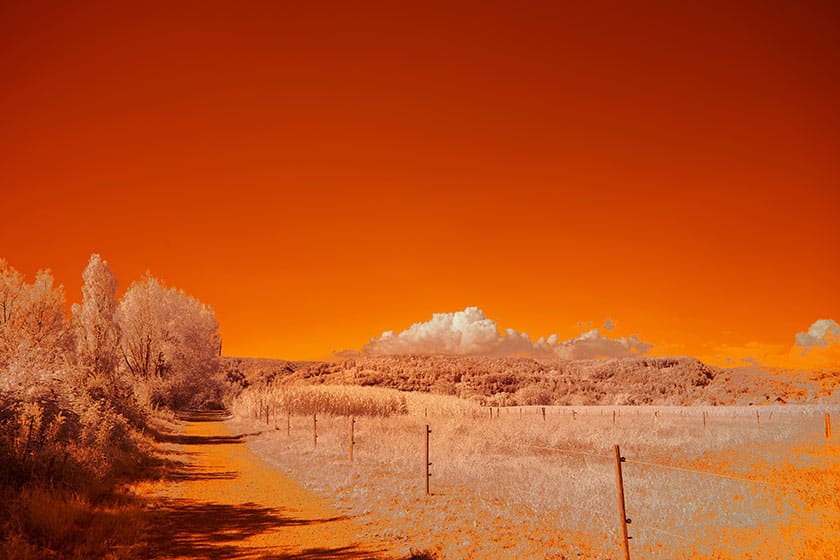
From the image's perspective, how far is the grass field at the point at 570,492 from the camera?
10789 millimetres

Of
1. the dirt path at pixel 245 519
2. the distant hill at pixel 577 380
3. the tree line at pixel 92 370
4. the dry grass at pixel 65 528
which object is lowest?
the distant hill at pixel 577 380

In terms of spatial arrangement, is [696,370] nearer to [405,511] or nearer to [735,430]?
[735,430]

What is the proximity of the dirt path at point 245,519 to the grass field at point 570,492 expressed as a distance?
82 centimetres

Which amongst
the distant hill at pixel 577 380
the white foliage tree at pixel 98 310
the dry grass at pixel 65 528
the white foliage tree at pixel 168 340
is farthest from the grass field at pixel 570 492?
the distant hill at pixel 577 380

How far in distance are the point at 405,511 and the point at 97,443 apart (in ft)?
30.2

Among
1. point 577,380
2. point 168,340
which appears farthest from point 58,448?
point 577,380

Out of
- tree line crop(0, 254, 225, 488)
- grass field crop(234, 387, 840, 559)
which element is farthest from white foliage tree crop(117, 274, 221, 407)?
grass field crop(234, 387, 840, 559)

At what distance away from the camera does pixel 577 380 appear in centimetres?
11538

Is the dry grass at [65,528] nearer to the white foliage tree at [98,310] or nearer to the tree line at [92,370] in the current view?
the tree line at [92,370]

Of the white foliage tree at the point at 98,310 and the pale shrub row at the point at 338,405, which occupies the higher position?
the white foliage tree at the point at 98,310

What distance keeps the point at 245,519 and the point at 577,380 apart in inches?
4386

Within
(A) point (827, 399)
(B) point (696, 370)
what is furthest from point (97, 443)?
(B) point (696, 370)

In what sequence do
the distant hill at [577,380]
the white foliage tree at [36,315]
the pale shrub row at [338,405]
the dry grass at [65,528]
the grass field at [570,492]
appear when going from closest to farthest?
the dry grass at [65,528] → the grass field at [570,492] → the white foliage tree at [36,315] → the pale shrub row at [338,405] → the distant hill at [577,380]

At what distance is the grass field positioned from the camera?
35.4ft
